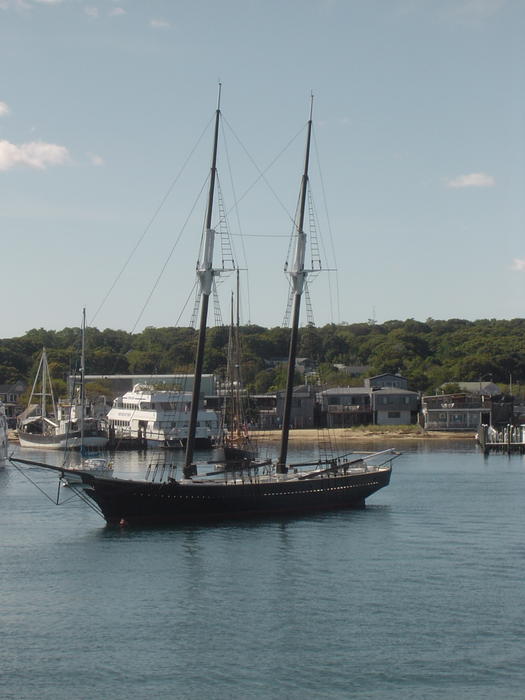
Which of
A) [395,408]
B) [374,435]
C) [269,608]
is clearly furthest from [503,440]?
[269,608]

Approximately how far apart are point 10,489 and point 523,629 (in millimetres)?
45726

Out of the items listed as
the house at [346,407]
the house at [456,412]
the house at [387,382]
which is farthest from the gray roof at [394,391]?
the house at [456,412]

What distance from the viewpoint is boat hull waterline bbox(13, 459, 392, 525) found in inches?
1869

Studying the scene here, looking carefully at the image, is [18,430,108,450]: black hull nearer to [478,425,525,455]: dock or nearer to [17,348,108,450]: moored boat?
[17,348,108,450]: moored boat

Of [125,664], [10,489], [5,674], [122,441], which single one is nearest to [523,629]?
[125,664]

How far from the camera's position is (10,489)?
2697 inches

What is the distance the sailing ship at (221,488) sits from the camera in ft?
157

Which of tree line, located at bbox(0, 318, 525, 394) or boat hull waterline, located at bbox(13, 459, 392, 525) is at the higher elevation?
tree line, located at bbox(0, 318, 525, 394)

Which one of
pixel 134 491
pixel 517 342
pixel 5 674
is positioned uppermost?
pixel 517 342

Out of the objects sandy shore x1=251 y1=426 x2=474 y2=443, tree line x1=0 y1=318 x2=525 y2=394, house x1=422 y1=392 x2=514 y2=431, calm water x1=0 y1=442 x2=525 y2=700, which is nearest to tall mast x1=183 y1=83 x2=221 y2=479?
calm water x1=0 y1=442 x2=525 y2=700

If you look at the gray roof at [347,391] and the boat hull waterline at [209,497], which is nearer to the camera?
the boat hull waterline at [209,497]

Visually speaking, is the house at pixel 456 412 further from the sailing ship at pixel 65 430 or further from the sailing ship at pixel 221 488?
the sailing ship at pixel 221 488

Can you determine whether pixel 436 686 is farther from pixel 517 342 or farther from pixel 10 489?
pixel 517 342

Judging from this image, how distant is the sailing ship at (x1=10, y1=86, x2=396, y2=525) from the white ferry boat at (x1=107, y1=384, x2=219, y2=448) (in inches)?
2080
